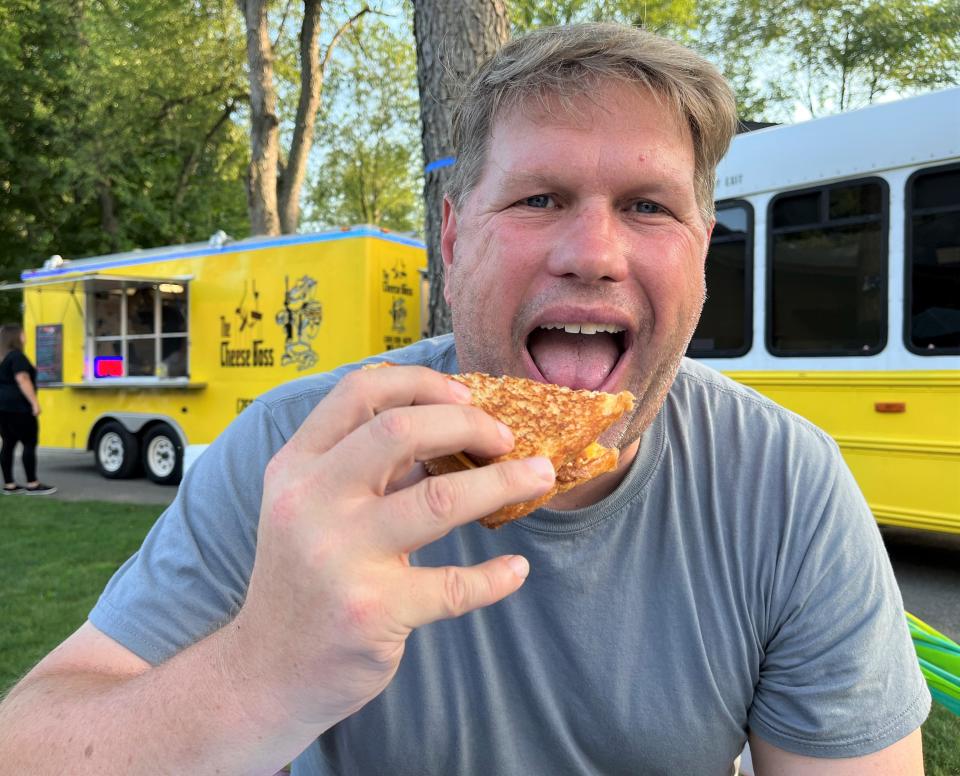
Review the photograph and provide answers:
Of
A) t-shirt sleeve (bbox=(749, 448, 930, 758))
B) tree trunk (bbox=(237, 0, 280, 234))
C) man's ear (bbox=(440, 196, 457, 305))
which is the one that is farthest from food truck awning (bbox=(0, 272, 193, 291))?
t-shirt sleeve (bbox=(749, 448, 930, 758))

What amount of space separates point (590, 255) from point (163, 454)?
425 inches

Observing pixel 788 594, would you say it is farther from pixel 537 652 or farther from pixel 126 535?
pixel 126 535

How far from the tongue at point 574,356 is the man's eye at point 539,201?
0.26m

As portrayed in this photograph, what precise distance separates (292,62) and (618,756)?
18602 millimetres

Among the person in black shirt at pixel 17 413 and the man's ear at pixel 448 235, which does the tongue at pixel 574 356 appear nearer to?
the man's ear at pixel 448 235

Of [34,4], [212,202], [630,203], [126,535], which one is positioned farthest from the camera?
[212,202]

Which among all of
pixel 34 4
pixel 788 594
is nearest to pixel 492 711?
pixel 788 594

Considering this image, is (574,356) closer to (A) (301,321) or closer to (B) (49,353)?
(A) (301,321)

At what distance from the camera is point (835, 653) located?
1.45 m

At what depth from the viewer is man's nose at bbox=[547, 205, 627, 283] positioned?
1.48m

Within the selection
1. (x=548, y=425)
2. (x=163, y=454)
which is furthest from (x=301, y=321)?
(x=548, y=425)

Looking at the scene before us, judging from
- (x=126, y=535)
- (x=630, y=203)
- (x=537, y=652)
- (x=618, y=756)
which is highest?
(x=630, y=203)

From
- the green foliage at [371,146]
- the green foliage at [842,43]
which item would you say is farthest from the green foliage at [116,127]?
the green foliage at [842,43]

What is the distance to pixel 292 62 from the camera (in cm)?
1747
